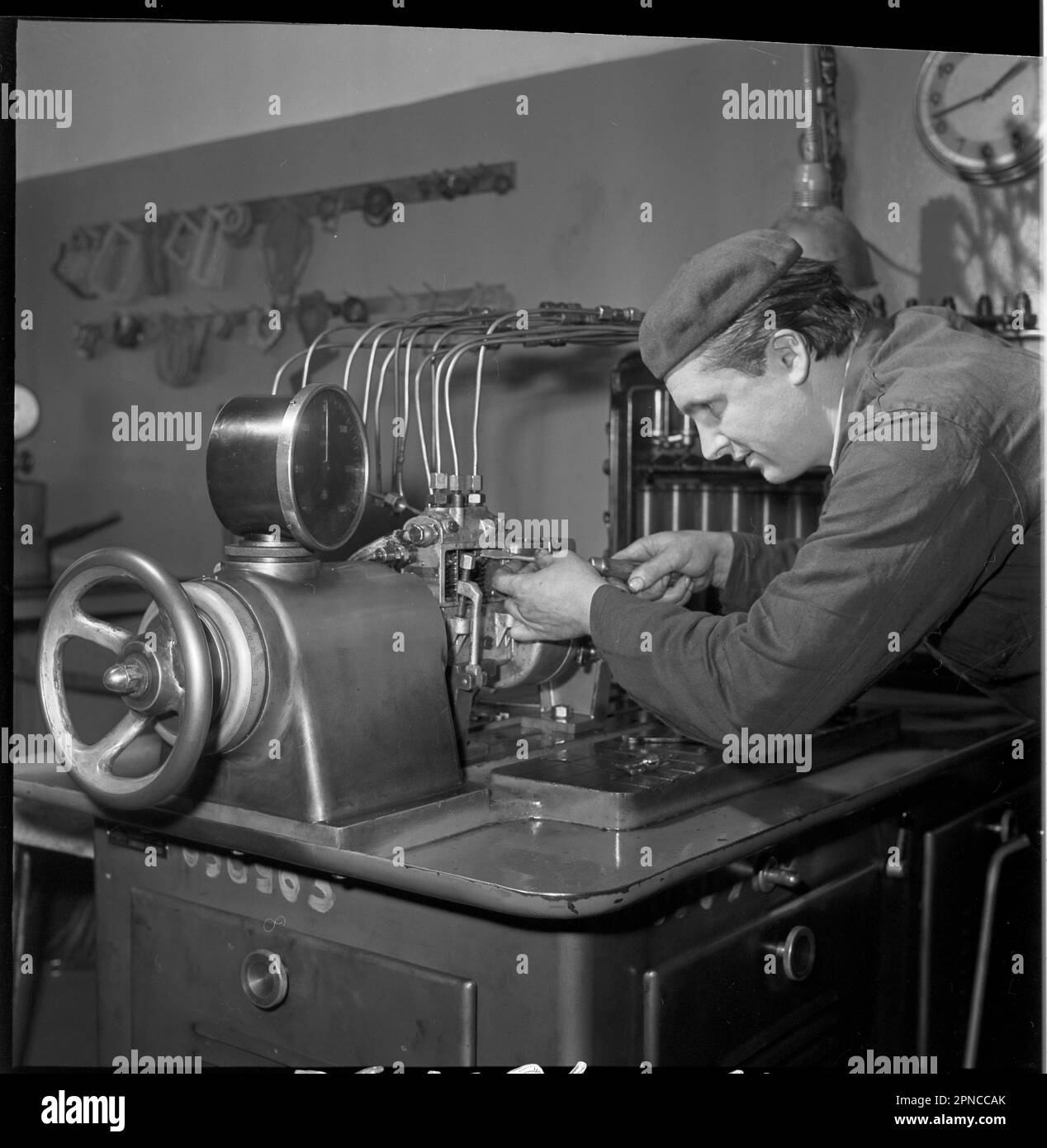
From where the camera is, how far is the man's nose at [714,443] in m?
1.73

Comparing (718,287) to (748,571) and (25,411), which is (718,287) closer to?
(748,571)

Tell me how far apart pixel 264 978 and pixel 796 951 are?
70 centimetres

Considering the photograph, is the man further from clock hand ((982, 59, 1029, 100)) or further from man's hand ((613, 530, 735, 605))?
clock hand ((982, 59, 1029, 100))

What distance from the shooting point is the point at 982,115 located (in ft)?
8.66

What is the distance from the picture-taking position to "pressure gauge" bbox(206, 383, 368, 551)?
149 cm

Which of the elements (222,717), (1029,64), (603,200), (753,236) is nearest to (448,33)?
(603,200)

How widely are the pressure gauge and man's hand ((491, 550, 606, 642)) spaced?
28cm

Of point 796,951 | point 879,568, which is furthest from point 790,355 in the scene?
point 796,951

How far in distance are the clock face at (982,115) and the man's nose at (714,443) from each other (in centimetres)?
135

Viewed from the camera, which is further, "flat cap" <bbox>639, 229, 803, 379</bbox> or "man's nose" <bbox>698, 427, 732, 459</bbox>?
"man's nose" <bbox>698, 427, 732, 459</bbox>
